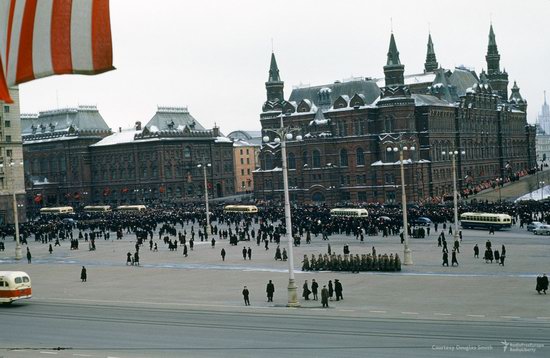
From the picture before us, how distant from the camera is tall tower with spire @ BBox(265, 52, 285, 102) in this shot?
13088 centimetres

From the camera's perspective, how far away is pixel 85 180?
482ft

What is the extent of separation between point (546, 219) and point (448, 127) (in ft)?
163

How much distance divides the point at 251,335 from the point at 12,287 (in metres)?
15.2

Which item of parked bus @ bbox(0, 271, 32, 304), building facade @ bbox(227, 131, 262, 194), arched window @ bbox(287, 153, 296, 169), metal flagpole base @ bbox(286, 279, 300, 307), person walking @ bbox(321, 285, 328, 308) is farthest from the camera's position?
building facade @ bbox(227, 131, 262, 194)

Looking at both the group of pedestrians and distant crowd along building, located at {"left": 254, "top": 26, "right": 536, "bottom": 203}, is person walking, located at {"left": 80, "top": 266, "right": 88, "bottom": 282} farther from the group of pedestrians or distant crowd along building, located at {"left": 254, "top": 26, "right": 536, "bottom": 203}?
distant crowd along building, located at {"left": 254, "top": 26, "right": 536, "bottom": 203}

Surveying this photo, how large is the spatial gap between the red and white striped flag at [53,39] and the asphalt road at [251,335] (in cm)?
1405

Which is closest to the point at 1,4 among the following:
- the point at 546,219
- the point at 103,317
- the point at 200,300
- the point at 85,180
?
the point at 103,317

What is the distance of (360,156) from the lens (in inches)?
4555

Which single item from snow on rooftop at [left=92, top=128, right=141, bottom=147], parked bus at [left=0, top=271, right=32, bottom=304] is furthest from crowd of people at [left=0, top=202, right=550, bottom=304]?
snow on rooftop at [left=92, top=128, right=141, bottom=147]

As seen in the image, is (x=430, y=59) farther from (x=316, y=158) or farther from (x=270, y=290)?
(x=270, y=290)

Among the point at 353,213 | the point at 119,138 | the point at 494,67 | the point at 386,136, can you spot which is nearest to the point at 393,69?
the point at 386,136

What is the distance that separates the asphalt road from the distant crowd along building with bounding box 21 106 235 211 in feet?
326

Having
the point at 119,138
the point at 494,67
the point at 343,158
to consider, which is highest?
the point at 494,67

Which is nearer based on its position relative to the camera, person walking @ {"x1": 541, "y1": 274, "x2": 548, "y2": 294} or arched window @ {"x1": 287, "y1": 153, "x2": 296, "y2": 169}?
person walking @ {"x1": 541, "y1": 274, "x2": 548, "y2": 294}
